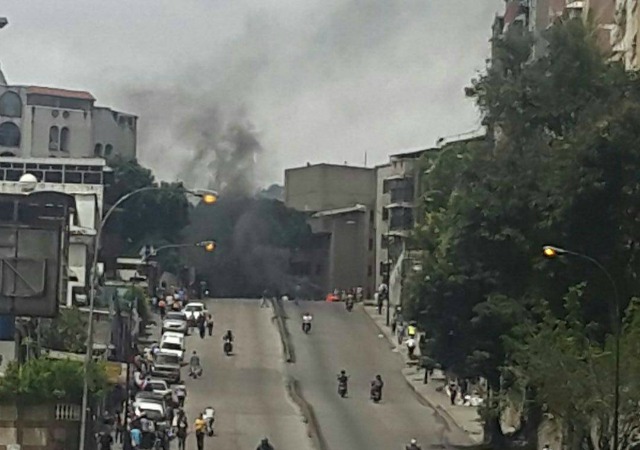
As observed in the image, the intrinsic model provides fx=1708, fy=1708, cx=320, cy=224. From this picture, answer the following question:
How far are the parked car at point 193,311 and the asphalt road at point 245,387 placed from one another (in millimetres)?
1080

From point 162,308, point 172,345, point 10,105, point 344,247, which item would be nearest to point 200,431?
point 172,345

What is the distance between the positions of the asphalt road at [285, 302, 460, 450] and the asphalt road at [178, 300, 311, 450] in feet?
3.50

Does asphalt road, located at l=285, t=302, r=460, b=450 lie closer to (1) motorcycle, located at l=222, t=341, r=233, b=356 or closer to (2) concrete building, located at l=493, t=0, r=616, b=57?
(1) motorcycle, located at l=222, t=341, r=233, b=356

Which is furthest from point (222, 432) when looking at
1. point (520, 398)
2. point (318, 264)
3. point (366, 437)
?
point (318, 264)

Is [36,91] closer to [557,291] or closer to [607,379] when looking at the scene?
[557,291]

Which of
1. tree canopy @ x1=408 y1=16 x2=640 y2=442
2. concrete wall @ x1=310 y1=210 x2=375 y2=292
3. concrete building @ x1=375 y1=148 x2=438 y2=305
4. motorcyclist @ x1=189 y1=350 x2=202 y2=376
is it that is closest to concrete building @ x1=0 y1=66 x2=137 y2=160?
concrete wall @ x1=310 y1=210 x2=375 y2=292

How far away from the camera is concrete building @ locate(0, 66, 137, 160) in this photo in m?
119

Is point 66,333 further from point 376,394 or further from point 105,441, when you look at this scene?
point 105,441

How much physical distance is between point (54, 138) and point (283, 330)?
43.1m

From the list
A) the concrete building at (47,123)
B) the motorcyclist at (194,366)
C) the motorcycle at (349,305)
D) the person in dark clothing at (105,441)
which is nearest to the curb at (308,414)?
the motorcyclist at (194,366)

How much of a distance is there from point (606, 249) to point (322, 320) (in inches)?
1695

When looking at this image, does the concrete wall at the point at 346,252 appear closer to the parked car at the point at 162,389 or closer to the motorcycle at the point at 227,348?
the motorcycle at the point at 227,348

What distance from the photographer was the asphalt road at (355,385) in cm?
5383

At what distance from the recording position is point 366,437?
175 feet
